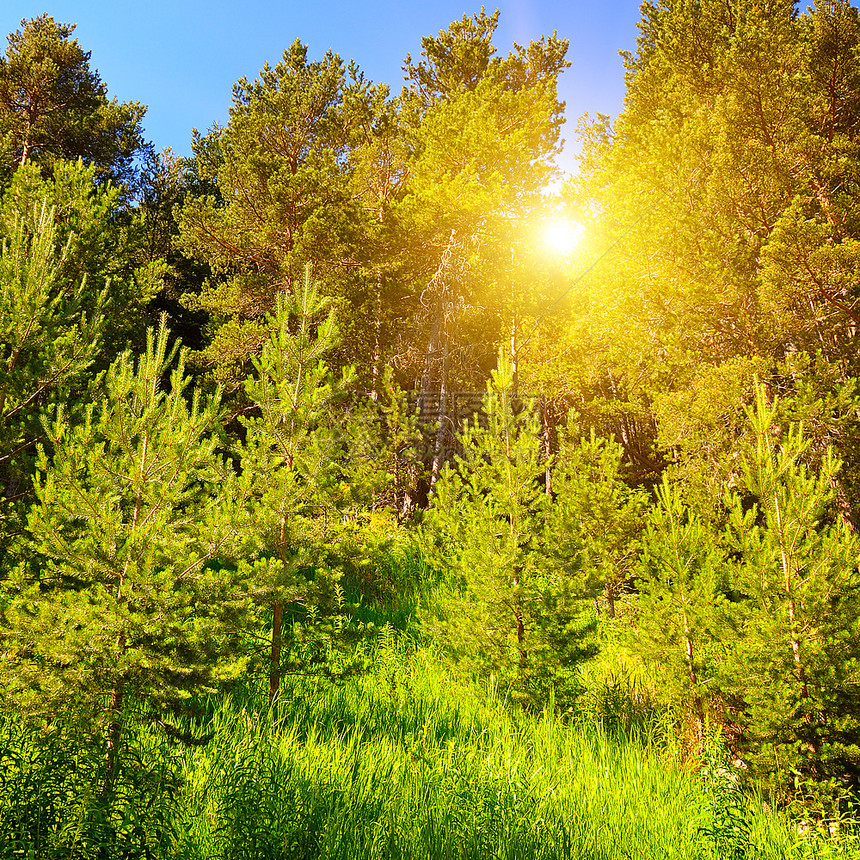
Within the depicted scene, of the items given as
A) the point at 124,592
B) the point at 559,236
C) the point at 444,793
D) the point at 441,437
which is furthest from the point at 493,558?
the point at 559,236

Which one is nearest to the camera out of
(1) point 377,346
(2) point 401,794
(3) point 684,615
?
(2) point 401,794

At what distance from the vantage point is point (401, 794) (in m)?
3.81

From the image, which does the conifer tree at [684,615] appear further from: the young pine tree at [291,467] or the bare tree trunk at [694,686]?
the young pine tree at [291,467]

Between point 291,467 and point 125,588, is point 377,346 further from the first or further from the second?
point 125,588

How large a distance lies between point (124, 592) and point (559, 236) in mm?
16691

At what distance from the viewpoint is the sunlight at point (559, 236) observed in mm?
16130

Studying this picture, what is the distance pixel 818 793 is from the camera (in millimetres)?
4266

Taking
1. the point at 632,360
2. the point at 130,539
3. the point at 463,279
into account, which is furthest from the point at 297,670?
the point at 463,279

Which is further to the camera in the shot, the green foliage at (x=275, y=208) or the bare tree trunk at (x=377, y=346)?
the bare tree trunk at (x=377, y=346)

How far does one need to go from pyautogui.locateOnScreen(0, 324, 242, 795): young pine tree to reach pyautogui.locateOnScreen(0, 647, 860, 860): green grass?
352 millimetres

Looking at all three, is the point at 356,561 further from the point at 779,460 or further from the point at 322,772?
the point at 779,460

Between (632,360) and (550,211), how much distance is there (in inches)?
301

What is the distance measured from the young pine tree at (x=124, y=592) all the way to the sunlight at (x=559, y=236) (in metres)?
14.5

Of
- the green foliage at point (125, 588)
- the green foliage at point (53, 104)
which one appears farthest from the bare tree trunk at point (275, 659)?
the green foliage at point (53, 104)
